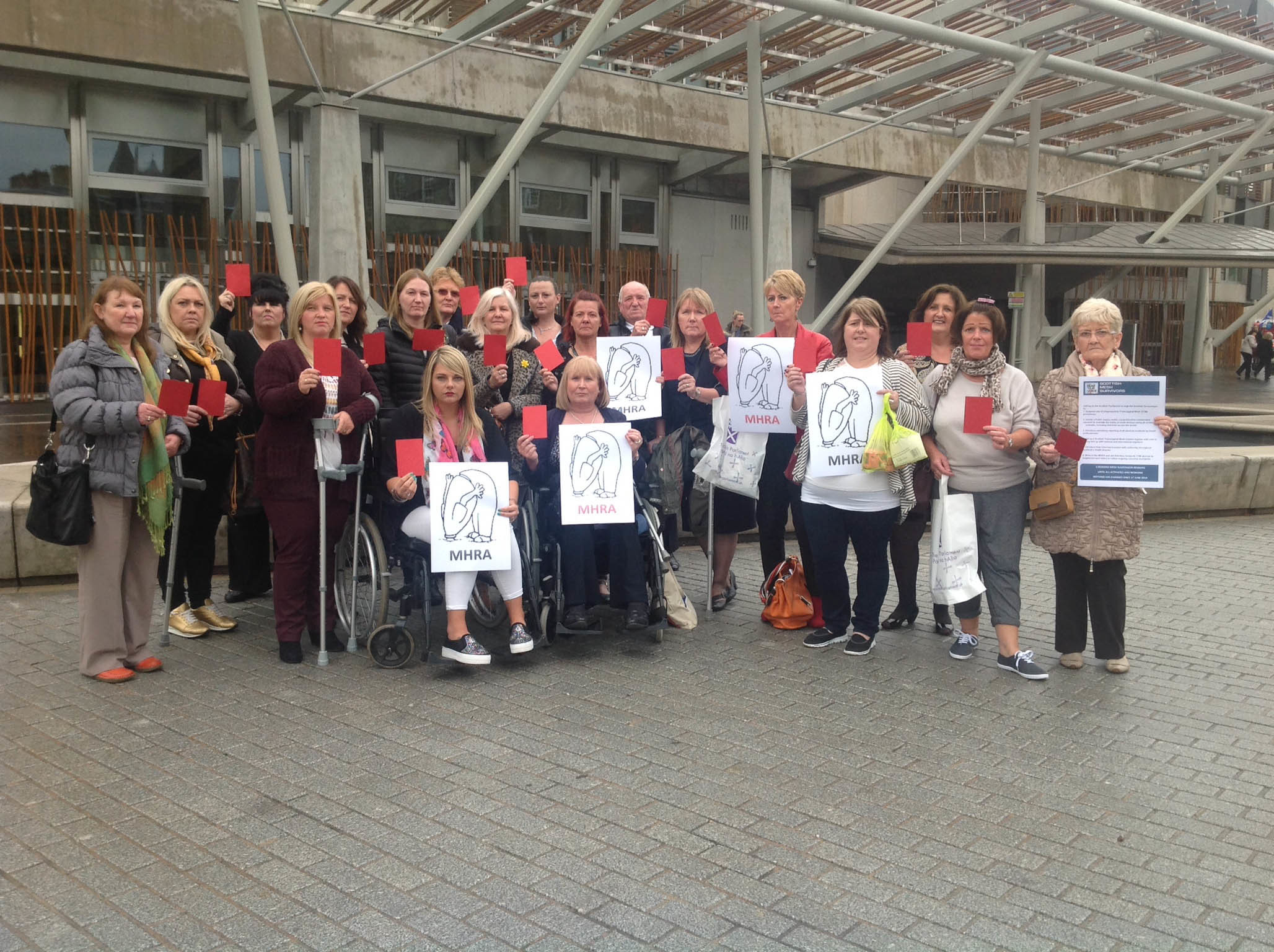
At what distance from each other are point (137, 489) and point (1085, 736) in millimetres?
4603

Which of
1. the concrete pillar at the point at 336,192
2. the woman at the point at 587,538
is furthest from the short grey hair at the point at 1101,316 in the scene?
the concrete pillar at the point at 336,192

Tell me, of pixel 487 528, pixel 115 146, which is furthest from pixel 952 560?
pixel 115 146

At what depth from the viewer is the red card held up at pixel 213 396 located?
564 cm

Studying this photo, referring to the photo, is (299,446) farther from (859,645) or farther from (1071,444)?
(1071,444)

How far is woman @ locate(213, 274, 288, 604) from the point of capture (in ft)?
21.1

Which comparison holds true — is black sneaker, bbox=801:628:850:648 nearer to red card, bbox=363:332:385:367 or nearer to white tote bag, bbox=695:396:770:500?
white tote bag, bbox=695:396:770:500

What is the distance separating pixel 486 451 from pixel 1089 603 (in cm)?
330

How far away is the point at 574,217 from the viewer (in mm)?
21578

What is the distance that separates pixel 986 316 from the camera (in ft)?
19.3

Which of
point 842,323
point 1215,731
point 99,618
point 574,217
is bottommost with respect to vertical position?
point 1215,731

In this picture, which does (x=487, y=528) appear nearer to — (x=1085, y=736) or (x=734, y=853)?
(x=734, y=853)

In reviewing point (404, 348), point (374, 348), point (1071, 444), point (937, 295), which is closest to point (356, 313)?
point (404, 348)

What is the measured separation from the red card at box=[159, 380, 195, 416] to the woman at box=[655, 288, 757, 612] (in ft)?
9.41

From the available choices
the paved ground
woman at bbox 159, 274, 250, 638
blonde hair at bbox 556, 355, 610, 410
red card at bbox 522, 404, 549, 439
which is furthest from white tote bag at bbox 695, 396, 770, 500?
woman at bbox 159, 274, 250, 638
